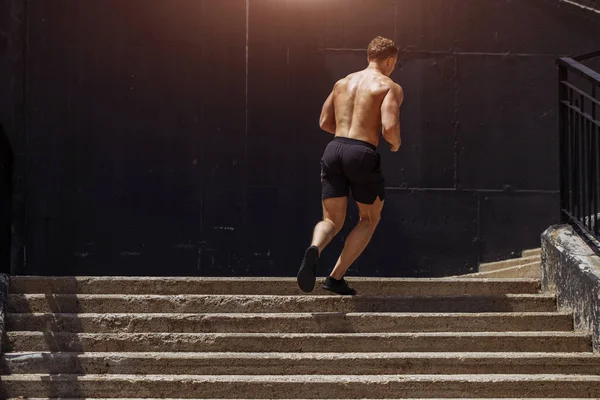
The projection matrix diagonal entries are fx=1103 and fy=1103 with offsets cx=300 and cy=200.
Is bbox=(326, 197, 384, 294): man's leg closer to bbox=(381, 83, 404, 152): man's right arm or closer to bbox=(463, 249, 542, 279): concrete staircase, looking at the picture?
bbox=(381, 83, 404, 152): man's right arm

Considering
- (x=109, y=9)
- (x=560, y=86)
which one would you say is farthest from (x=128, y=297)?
(x=109, y=9)

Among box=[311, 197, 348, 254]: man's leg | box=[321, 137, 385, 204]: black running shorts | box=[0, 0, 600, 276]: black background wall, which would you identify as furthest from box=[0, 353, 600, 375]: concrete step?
box=[0, 0, 600, 276]: black background wall

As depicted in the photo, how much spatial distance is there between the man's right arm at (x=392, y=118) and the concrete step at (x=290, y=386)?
4.97 ft

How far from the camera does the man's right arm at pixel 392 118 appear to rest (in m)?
6.75

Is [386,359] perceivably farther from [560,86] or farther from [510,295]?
[560,86]

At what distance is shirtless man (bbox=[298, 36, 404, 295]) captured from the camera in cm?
683

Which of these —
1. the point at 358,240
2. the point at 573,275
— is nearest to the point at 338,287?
the point at 358,240

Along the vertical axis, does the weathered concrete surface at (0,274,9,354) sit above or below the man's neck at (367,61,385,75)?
below

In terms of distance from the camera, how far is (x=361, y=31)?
10211mm

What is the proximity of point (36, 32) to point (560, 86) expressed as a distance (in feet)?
16.0

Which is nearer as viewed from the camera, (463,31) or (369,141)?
(369,141)

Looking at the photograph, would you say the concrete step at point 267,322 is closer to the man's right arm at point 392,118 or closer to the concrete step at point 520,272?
the man's right arm at point 392,118

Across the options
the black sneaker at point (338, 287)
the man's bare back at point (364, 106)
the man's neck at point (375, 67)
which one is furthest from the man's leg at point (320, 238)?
the man's neck at point (375, 67)

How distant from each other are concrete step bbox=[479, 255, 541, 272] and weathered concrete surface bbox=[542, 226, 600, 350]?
177cm
